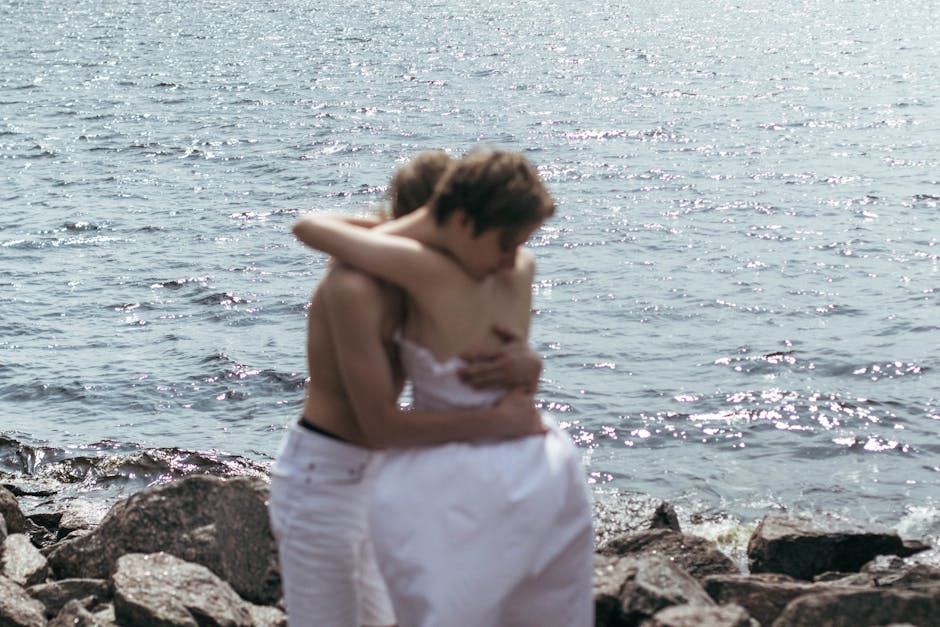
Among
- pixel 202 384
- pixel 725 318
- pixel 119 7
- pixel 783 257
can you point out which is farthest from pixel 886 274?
pixel 119 7

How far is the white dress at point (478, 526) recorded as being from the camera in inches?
177

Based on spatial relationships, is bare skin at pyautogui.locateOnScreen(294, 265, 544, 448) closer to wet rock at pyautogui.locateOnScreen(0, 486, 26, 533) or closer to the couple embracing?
the couple embracing

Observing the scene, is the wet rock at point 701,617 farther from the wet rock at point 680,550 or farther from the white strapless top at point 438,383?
the wet rock at point 680,550

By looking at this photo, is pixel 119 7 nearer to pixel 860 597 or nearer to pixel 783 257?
pixel 783 257

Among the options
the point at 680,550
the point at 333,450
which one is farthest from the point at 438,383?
the point at 680,550

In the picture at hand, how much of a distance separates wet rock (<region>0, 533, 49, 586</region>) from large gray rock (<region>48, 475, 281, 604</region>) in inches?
13.9

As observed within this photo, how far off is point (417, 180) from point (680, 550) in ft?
14.0

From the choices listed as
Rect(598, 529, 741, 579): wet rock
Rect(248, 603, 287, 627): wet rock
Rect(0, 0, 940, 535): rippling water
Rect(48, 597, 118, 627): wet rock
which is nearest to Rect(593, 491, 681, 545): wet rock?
Rect(0, 0, 940, 535): rippling water

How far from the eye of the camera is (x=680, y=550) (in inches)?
329

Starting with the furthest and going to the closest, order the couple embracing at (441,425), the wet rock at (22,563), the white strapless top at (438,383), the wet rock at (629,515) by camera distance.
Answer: the wet rock at (629,515) → the wet rock at (22,563) → the white strapless top at (438,383) → the couple embracing at (441,425)

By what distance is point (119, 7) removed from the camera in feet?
192

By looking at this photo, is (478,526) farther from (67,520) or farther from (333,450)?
(67,520)

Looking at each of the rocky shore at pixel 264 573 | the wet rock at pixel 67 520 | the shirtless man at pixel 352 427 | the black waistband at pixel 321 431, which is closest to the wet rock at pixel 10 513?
the rocky shore at pixel 264 573

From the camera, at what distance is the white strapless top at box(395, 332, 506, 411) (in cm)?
466
